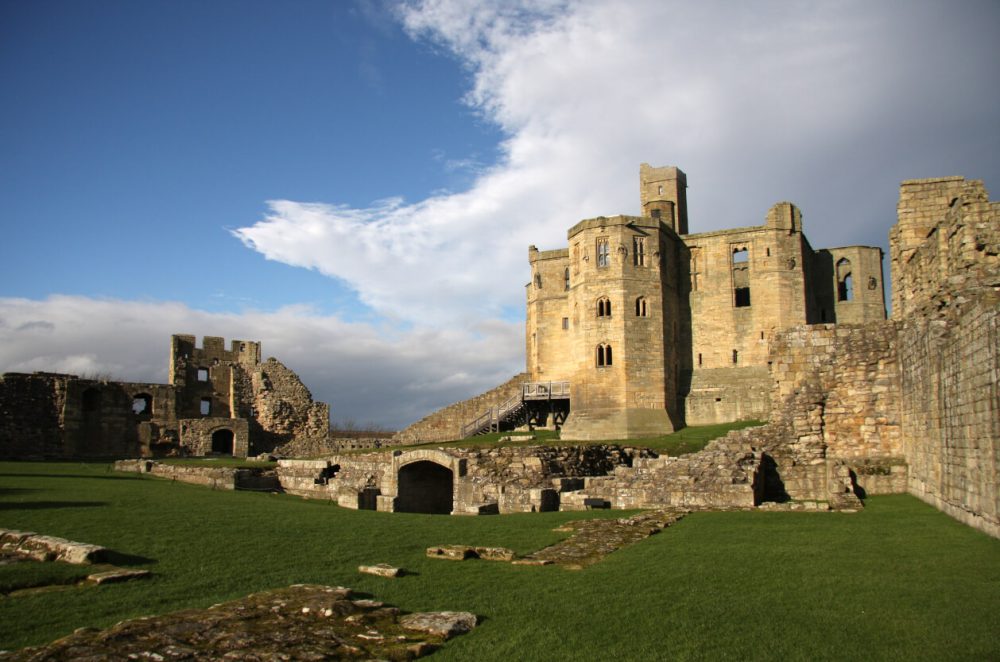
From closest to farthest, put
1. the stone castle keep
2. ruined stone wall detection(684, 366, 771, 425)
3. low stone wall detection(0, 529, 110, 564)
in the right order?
1. low stone wall detection(0, 529, 110, 564)
2. the stone castle keep
3. ruined stone wall detection(684, 366, 771, 425)

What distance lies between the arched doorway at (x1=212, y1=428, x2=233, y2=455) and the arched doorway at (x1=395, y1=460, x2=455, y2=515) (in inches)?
901

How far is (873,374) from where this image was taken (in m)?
19.1

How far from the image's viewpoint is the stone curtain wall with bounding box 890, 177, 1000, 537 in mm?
10664

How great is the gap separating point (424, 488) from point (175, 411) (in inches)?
1026

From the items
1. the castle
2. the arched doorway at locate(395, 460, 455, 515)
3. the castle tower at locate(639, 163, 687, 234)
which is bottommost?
the arched doorway at locate(395, 460, 455, 515)

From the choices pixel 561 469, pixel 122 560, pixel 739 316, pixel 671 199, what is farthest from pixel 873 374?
pixel 671 199

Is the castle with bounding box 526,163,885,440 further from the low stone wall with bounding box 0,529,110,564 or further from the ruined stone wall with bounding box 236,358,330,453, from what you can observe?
the low stone wall with bounding box 0,529,110,564

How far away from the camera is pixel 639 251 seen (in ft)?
140

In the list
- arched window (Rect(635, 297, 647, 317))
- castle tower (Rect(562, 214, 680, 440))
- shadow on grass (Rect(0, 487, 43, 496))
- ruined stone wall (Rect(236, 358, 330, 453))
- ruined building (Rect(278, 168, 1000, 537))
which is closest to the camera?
ruined building (Rect(278, 168, 1000, 537))

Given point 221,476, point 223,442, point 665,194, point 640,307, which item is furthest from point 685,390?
point 223,442

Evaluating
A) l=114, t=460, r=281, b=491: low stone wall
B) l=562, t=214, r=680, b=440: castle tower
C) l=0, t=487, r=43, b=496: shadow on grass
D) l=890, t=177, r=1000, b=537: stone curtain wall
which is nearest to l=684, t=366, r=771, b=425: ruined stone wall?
l=562, t=214, r=680, b=440: castle tower

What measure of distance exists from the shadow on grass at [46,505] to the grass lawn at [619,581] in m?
0.07

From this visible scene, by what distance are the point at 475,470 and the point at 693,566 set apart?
597 inches

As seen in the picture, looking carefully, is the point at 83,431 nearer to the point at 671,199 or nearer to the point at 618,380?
the point at 618,380
